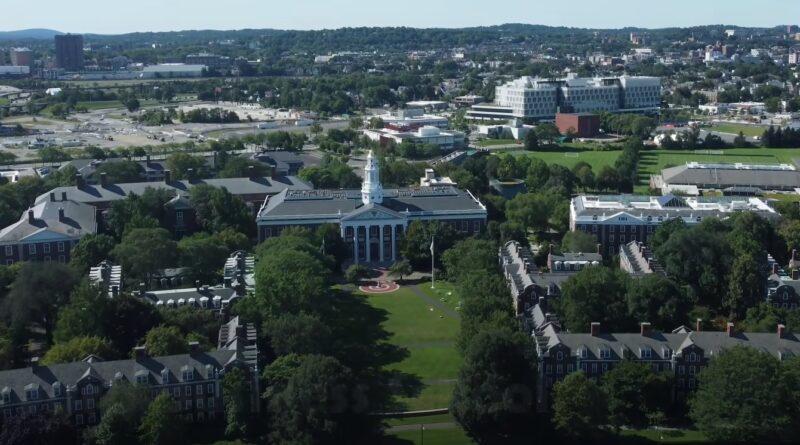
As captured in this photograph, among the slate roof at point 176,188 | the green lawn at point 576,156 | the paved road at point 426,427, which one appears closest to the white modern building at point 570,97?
the green lawn at point 576,156

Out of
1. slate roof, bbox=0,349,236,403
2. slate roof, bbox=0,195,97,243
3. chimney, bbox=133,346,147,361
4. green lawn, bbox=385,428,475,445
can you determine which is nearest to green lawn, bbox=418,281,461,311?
green lawn, bbox=385,428,475,445

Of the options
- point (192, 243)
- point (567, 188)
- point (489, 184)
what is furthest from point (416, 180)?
point (192, 243)

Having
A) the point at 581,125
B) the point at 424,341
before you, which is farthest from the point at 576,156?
the point at 424,341

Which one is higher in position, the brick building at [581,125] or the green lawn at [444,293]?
the brick building at [581,125]

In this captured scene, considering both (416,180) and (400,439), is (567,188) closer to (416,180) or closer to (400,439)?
(416,180)

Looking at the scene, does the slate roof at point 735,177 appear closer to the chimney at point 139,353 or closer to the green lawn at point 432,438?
the green lawn at point 432,438

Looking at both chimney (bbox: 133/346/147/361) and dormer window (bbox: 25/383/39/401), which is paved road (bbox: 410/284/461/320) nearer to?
chimney (bbox: 133/346/147/361)
